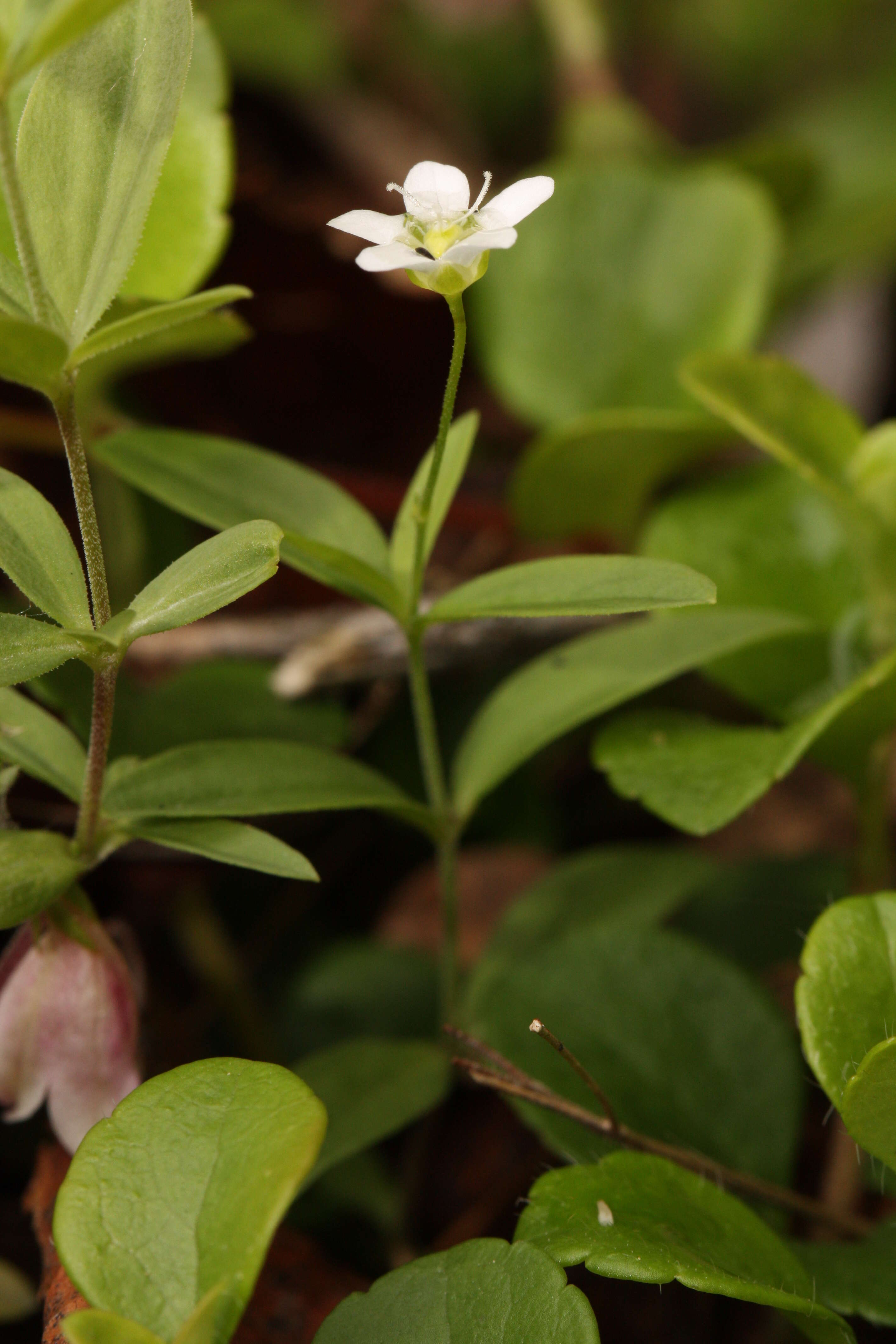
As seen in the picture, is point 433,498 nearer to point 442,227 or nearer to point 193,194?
point 442,227

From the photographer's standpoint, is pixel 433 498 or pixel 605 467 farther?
pixel 605 467

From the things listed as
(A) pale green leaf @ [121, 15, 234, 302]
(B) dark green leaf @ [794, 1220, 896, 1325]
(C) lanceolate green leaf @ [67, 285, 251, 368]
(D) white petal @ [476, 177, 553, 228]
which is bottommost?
(B) dark green leaf @ [794, 1220, 896, 1325]

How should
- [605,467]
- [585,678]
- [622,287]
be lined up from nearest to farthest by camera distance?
[585,678] → [605,467] → [622,287]

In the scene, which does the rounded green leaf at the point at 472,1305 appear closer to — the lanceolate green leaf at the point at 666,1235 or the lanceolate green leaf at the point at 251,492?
the lanceolate green leaf at the point at 666,1235

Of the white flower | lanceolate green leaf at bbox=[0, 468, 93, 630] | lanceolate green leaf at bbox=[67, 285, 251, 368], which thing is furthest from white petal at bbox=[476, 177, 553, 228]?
lanceolate green leaf at bbox=[0, 468, 93, 630]

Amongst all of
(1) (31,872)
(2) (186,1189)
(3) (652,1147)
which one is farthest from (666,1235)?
(1) (31,872)

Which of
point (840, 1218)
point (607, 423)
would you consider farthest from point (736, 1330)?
point (607, 423)

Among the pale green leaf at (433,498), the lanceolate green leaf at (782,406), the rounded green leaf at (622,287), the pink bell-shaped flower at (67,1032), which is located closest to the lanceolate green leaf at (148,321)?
the pale green leaf at (433,498)

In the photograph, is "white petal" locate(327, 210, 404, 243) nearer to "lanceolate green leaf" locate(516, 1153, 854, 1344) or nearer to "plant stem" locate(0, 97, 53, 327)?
"plant stem" locate(0, 97, 53, 327)
